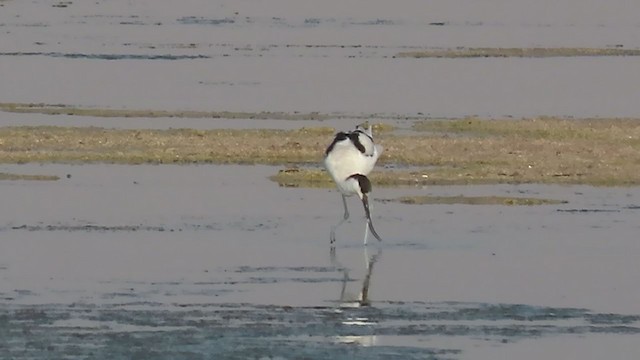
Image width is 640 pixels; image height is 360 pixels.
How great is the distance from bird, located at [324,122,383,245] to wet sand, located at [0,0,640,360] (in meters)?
0.49

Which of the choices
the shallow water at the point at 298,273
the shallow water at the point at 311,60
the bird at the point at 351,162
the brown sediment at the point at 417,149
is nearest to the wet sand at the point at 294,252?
the shallow water at the point at 298,273

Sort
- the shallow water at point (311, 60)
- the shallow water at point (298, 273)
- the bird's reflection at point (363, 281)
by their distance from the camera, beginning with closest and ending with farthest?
the shallow water at point (298, 273) < the bird's reflection at point (363, 281) < the shallow water at point (311, 60)

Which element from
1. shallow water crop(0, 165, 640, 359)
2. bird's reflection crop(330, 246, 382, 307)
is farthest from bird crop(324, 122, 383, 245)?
bird's reflection crop(330, 246, 382, 307)

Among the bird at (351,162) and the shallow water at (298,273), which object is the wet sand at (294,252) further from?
the bird at (351,162)

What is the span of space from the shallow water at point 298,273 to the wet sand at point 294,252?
1.4 inches

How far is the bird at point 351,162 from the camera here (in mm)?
20263

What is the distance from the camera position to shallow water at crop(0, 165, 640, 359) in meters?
14.1

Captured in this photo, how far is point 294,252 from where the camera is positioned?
61.3 feet

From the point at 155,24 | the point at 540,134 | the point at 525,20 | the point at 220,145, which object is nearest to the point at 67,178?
the point at 220,145

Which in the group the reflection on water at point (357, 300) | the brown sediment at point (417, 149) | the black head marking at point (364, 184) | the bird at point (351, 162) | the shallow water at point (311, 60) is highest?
the shallow water at point (311, 60)

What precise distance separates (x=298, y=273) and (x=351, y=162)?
12.4 feet

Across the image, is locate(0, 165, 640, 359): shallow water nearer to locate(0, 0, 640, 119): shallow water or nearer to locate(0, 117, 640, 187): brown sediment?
locate(0, 117, 640, 187): brown sediment

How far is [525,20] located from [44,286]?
44475mm

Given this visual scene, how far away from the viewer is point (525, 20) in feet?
195
